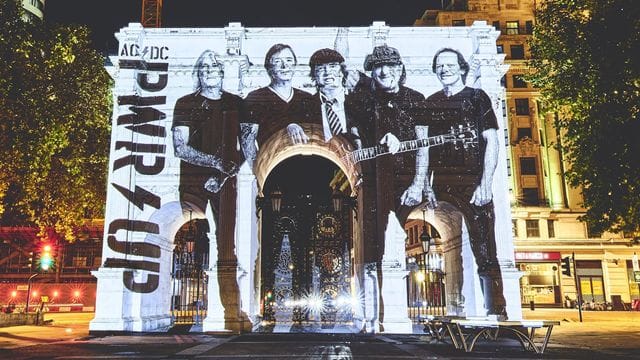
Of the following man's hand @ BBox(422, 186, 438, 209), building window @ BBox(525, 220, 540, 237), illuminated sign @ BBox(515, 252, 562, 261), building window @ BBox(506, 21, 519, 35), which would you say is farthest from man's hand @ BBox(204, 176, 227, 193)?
building window @ BBox(506, 21, 519, 35)

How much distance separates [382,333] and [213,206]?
26.6ft

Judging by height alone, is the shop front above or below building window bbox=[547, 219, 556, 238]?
below

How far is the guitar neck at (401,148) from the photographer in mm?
21609

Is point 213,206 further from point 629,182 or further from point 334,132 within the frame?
point 629,182

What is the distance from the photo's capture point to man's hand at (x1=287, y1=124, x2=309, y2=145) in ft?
73.9

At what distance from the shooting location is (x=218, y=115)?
72.0ft

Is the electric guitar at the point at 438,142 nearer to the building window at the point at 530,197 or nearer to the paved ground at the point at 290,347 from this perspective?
the paved ground at the point at 290,347

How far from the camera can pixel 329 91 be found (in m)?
22.3

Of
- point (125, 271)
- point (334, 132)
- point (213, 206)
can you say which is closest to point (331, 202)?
point (334, 132)

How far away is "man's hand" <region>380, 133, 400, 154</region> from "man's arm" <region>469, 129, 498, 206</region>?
3.57m

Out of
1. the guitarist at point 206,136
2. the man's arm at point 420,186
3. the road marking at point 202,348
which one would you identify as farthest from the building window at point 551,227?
the road marking at point 202,348

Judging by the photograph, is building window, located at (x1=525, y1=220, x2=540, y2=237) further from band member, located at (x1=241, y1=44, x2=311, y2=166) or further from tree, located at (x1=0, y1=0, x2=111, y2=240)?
tree, located at (x1=0, y1=0, x2=111, y2=240)

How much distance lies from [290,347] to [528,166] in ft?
111

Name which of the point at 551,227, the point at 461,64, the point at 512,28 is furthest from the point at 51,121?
the point at 512,28
